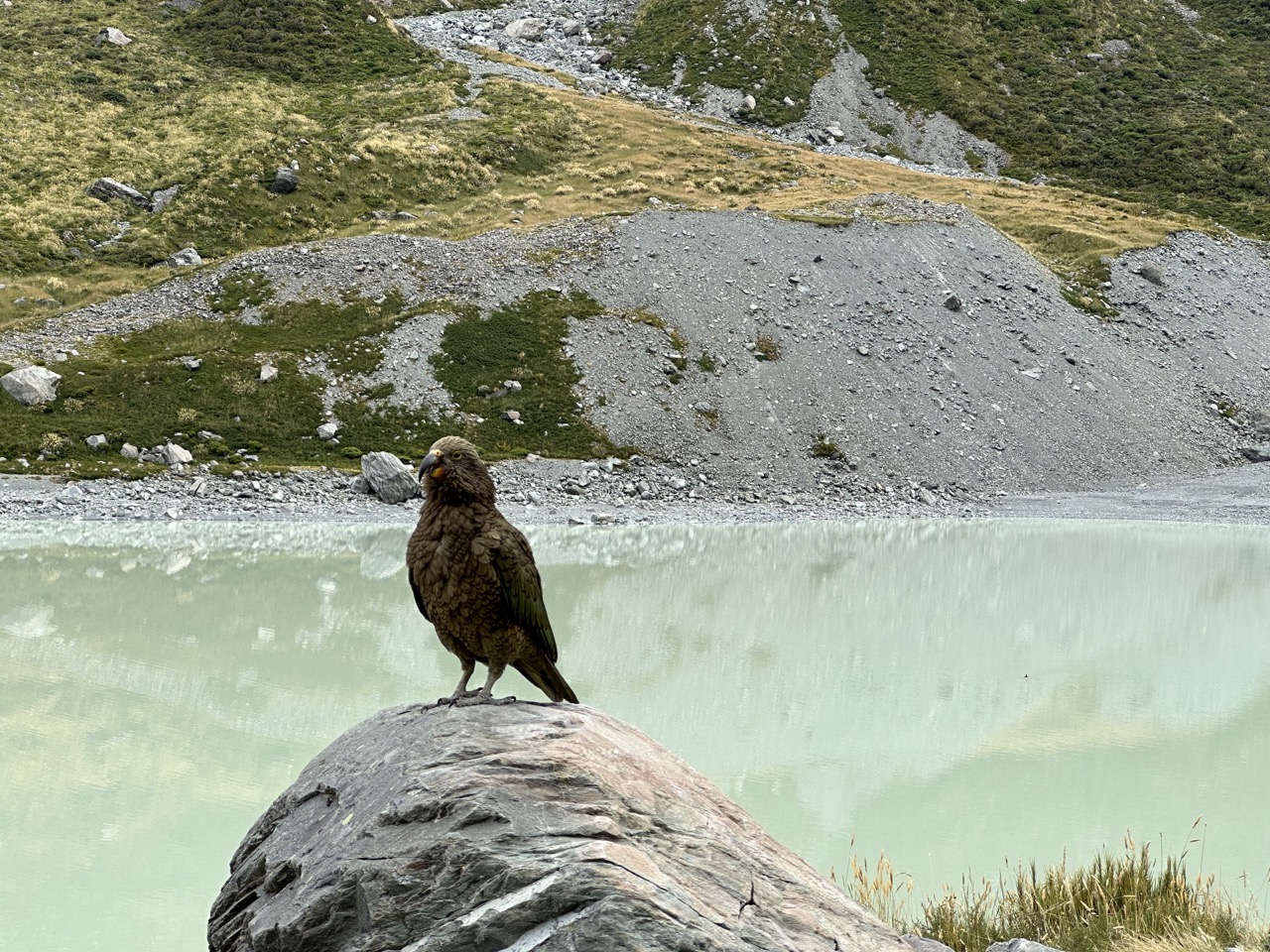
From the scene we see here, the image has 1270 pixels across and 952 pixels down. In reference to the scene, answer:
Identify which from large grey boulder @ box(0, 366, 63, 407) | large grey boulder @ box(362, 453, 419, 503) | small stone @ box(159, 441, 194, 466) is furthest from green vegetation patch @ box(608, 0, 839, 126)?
large grey boulder @ box(0, 366, 63, 407)

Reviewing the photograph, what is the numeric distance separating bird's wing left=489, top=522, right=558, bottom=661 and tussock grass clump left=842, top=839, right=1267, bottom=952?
13.7ft

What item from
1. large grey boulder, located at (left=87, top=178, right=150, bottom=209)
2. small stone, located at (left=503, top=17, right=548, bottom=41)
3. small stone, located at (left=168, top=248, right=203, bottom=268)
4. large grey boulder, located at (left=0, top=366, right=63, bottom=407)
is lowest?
large grey boulder, located at (left=0, top=366, right=63, bottom=407)

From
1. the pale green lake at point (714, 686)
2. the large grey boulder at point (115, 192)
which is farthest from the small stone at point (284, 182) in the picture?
the pale green lake at point (714, 686)

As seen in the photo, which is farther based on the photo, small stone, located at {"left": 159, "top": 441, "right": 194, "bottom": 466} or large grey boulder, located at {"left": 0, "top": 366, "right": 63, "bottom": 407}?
large grey boulder, located at {"left": 0, "top": 366, "right": 63, "bottom": 407}

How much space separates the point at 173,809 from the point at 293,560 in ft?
69.4

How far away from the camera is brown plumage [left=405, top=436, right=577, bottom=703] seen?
783 centimetres

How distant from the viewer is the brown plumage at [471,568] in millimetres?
7828

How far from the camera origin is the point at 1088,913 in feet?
32.7

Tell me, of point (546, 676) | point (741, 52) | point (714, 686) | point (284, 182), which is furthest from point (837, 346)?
point (741, 52)

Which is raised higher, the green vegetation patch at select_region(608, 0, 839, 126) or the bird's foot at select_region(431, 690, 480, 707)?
the green vegetation patch at select_region(608, 0, 839, 126)

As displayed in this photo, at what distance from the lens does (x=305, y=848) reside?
7973 mm

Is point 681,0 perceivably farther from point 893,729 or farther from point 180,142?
point 893,729

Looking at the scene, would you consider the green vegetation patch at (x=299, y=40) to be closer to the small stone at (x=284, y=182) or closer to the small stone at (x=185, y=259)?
the small stone at (x=284, y=182)

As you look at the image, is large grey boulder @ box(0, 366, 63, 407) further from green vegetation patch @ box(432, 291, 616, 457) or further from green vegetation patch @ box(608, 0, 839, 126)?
green vegetation patch @ box(608, 0, 839, 126)
